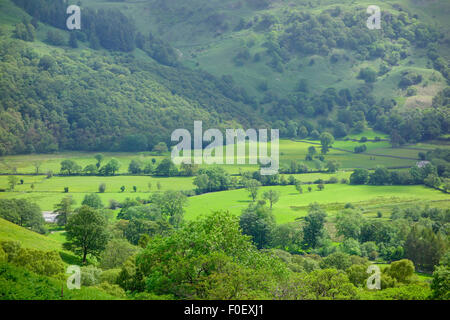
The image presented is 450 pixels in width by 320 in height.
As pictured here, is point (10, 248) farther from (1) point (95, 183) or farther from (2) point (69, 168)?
(2) point (69, 168)

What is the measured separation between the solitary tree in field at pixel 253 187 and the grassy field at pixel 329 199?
1.30m

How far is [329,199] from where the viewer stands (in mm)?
107125

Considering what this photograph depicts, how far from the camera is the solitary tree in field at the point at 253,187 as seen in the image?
10781 centimetres

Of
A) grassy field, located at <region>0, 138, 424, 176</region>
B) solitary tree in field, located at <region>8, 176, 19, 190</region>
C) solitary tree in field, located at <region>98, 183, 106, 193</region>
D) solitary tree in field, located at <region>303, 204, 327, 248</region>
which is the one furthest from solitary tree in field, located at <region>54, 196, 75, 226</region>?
grassy field, located at <region>0, 138, 424, 176</region>

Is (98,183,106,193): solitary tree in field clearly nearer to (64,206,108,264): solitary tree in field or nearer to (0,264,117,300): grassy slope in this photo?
(64,206,108,264): solitary tree in field

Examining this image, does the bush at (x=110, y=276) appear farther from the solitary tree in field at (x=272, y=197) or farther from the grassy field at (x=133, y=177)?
the solitary tree in field at (x=272, y=197)
